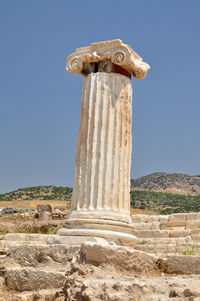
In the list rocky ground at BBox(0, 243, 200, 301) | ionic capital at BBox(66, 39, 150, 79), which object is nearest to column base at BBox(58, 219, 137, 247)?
rocky ground at BBox(0, 243, 200, 301)

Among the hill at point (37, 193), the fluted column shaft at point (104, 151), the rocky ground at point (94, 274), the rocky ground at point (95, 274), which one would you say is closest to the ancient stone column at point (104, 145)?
the fluted column shaft at point (104, 151)

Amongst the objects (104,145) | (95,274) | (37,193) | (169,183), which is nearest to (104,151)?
(104,145)

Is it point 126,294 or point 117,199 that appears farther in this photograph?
point 117,199

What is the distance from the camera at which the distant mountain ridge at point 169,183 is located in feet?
187

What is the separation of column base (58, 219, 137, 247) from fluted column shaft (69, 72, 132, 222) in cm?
12

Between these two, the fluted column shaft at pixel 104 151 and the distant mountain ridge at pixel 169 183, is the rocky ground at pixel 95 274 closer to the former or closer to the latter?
the fluted column shaft at pixel 104 151

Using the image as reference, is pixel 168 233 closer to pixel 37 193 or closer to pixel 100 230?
pixel 100 230

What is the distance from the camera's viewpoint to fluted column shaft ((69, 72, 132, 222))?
645 centimetres

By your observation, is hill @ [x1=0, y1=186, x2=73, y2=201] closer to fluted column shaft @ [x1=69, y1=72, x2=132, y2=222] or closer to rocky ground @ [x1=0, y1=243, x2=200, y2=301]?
fluted column shaft @ [x1=69, y1=72, x2=132, y2=222]

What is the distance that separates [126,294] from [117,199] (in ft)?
9.72

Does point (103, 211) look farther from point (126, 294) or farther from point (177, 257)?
point (126, 294)

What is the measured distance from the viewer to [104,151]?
6.63m

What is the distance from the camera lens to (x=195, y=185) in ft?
197

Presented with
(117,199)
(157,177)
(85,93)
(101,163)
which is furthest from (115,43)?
(157,177)
